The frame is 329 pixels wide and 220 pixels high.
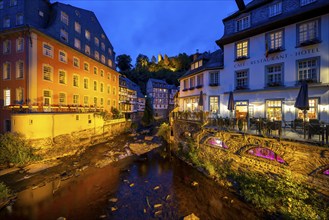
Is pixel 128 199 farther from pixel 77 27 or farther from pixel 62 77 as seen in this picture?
pixel 77 27

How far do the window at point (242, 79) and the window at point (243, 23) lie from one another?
486cm

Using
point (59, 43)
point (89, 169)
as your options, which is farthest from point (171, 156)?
point (59, 43)

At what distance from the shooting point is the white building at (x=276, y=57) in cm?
1239

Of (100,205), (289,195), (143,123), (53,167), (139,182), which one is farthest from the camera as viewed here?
(143,123)

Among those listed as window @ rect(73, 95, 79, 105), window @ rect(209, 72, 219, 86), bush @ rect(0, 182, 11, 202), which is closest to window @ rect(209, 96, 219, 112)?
window @ rect(209, 72, 219, 86)

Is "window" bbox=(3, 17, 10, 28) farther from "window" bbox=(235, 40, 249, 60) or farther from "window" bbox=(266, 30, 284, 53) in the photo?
"window" bbox=(266, 30, 284, 53)

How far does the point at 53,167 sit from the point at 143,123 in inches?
1205

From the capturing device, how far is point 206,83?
1955 centimetres

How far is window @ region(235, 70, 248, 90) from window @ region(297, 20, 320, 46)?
4.89 metres

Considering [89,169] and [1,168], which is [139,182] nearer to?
[89,169]

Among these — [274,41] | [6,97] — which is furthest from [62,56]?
[274,41]

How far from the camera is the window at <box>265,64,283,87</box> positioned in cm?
1423

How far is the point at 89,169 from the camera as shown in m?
14.9

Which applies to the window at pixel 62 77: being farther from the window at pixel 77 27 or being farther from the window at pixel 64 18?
the window at pixel 77 27
